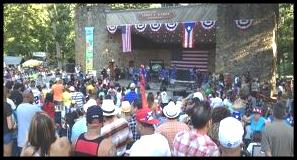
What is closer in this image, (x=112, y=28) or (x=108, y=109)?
(x=108, y=109)

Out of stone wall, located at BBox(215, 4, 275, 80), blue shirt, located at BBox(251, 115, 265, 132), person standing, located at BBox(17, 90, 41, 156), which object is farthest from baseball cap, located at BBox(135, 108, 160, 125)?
blue shirt, located at BBox(251, 115, 265, 132)

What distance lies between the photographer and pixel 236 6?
4887 mm

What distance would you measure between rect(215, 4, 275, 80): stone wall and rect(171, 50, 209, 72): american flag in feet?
45.9

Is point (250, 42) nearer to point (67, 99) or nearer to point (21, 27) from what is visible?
point (21, 27)

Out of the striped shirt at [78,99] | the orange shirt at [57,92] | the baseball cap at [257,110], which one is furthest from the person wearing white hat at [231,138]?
the striped shirt at [78,99]

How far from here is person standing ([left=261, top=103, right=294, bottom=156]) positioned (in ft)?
13.2

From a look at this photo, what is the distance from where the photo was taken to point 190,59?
23844 millimetres

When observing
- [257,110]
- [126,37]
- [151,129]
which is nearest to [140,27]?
[126,37]

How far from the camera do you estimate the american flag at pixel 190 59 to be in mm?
22877

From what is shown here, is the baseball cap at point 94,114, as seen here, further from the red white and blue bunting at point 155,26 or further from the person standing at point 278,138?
the red white and blue bunting at point 155,26

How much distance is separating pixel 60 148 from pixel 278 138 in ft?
5.91

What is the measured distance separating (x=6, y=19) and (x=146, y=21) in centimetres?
1510

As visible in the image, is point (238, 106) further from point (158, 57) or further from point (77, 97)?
point (158, 57)

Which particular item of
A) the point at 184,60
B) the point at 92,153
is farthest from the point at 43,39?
the point at 184,60
